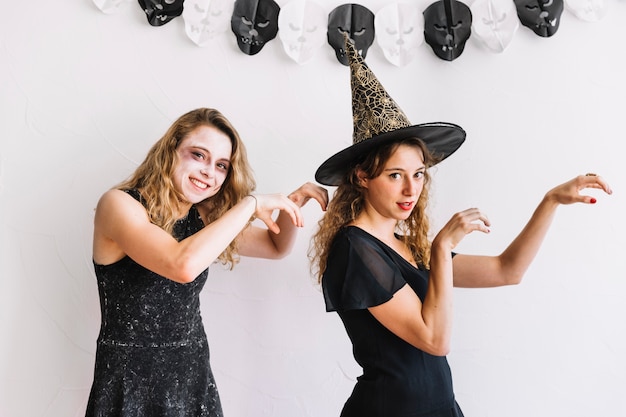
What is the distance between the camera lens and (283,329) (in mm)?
1793

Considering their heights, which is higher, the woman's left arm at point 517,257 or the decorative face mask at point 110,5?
the decorative face mask at point 110,5

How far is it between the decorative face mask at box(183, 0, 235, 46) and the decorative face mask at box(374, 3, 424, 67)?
43cm

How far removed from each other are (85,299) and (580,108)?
146 centimetres

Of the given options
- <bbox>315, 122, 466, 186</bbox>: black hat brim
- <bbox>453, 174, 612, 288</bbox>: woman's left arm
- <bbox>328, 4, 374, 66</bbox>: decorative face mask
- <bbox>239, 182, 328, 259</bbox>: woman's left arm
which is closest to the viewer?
<bbox>315, 122, 466, 186</bbox>: black hat brim

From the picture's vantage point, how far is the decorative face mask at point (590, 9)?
1714 millimetres

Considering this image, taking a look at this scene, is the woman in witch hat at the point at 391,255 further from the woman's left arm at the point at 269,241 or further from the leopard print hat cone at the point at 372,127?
the woman's left arm at the point at 269,241

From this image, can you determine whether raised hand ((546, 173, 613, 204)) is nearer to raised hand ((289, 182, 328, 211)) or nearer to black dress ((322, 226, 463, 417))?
black dress ((322, 226, 463, 417))

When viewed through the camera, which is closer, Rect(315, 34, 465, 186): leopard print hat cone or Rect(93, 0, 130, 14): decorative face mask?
Rect(315, 34, 465, 186): leopard print hat cone

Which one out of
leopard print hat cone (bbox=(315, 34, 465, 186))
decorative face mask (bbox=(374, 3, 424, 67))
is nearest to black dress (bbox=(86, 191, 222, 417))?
leopard print hat cone (bbox=(315, 34, 465, 186))

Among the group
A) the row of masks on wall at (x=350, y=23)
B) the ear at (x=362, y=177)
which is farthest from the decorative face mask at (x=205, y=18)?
the ear at (x=362, y=177)

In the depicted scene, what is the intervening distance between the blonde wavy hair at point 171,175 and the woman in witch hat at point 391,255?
0.70ft

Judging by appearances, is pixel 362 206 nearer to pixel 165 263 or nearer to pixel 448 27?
pixel 165 263

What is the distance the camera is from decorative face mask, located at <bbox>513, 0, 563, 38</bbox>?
1721 millimetres

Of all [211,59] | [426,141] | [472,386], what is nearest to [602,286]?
[472,386]
